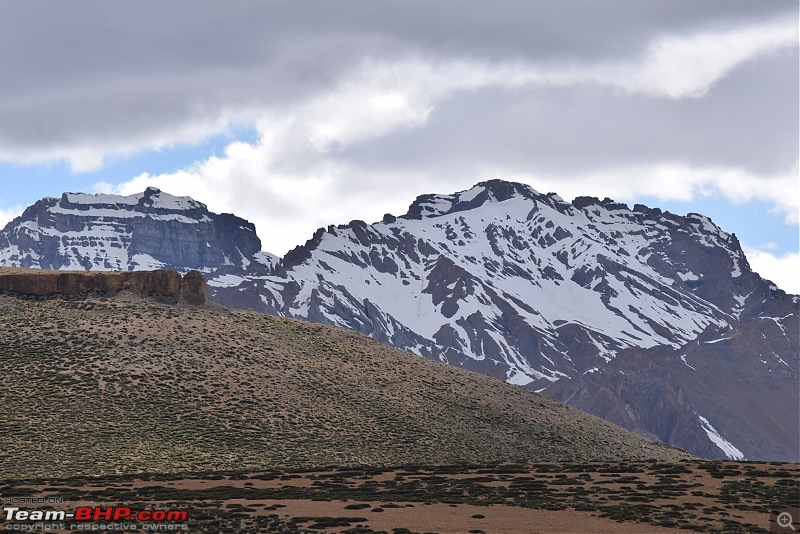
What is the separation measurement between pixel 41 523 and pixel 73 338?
200 ft

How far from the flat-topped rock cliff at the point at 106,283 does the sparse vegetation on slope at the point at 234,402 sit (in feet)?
9.14

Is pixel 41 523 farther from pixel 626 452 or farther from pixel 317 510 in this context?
pixel 626 452

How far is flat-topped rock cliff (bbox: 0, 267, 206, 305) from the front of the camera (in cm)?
14688

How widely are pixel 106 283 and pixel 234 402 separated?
34145 millimetres

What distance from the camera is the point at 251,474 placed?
102812mm

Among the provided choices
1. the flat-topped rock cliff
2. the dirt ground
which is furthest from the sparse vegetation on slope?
the dirt ground

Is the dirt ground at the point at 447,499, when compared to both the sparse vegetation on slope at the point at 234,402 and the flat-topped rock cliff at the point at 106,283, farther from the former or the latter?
the flat-topped rock cliff at the point at 106,283

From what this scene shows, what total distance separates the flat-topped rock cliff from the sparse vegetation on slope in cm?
279

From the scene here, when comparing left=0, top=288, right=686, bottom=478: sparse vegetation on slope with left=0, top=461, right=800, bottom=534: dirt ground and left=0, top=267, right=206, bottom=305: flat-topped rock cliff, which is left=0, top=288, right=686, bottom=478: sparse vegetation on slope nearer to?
left=0, top=267, right=206, bottom=305: flat-topped rock cliff

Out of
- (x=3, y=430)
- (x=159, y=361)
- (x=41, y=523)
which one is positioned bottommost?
(x=41, y=523)

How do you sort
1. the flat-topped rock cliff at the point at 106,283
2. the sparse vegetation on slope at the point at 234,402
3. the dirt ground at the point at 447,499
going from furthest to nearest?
the flat-topped rock cliff at the point at 106,283 → the sparse vegetation on slope at the point at 234,402 → the dirt ground at the point at 447,499

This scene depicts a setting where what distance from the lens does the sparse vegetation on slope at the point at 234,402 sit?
366 feet

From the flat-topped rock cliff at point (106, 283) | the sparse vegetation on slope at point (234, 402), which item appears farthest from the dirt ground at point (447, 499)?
the flat-topped rock cliff at point (106, 283)

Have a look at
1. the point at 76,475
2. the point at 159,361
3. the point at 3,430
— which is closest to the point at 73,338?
the point at 159,361
